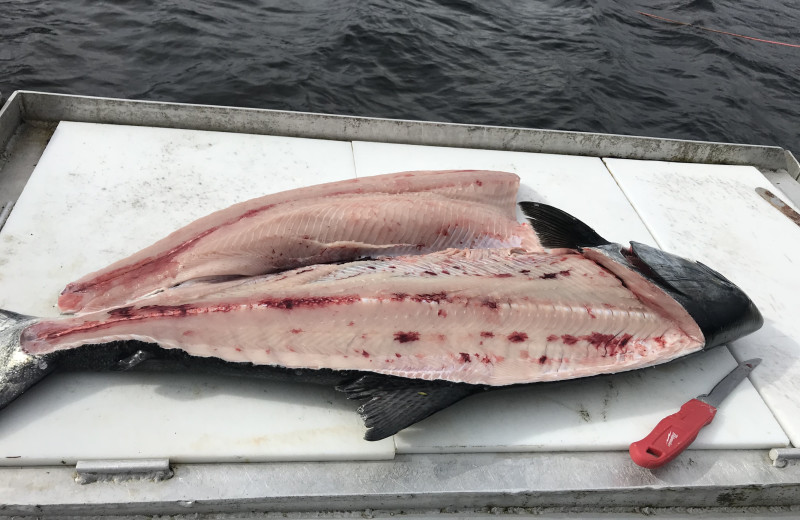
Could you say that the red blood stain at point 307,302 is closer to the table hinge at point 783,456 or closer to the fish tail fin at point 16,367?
the fish tail fin at point 16,367

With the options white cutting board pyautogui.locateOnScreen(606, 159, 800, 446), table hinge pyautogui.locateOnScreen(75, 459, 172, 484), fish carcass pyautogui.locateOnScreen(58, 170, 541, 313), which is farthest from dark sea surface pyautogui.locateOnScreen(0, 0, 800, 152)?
table hinge pyautogui.locateOnScreen(75, 459, 172, 484)

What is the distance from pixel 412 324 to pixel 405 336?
7cm

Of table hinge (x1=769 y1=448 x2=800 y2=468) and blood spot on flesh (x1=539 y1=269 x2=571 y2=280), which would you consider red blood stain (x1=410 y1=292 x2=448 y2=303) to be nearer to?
blood spot on flesh (x1=539 y1=269 x2=571 y2=280)

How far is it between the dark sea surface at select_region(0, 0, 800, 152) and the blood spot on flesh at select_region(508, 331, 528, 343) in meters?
6.97

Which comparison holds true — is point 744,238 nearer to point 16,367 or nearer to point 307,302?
point 307,302

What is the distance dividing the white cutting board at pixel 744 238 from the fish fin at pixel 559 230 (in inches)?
33.4

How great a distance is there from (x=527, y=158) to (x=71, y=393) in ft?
12.5

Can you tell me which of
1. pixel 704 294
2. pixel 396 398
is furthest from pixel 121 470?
pixel 704 294

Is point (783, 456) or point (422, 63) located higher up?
point (783, 456)

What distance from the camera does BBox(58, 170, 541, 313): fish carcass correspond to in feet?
11.4

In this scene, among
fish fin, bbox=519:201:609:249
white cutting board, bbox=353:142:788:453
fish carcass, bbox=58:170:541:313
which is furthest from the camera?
fish fin, bbox=519:201:609:249

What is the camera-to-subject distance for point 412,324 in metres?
3.12

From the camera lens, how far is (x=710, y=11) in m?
14.4

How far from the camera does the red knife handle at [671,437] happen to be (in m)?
3.09
